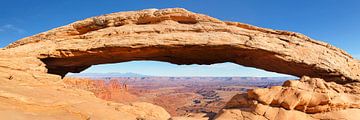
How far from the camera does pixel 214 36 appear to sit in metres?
19.2

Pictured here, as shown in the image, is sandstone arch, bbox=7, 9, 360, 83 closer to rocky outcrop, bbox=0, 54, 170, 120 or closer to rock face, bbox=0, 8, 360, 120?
rock face, bbox=0, 8, 360, 120

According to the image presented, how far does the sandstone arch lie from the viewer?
62.4 feet

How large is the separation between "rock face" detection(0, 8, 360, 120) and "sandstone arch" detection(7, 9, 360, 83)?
0.06 m

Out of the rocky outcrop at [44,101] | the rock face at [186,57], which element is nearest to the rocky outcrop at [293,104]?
the rock face at [186,57]

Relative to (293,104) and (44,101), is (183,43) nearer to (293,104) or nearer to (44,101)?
(293,104)

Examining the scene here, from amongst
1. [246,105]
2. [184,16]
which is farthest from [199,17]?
[246,105]

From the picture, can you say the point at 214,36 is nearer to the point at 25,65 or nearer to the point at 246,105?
the point at 246,105

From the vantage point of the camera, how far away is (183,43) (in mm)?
19062

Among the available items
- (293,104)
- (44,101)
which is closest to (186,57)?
(293,104)

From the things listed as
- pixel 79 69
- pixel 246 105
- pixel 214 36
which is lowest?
pixel 246 105

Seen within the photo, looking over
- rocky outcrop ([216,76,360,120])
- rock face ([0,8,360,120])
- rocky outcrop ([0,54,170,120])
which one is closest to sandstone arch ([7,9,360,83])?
rock face ([0,8,360,120])

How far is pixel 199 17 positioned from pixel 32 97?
11040 millimetres

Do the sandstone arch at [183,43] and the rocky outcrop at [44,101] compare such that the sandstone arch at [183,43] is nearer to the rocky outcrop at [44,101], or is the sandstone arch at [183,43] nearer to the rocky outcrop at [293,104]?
the rocky outcrop at [44,101]

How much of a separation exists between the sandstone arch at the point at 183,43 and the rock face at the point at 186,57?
60 millimetres
